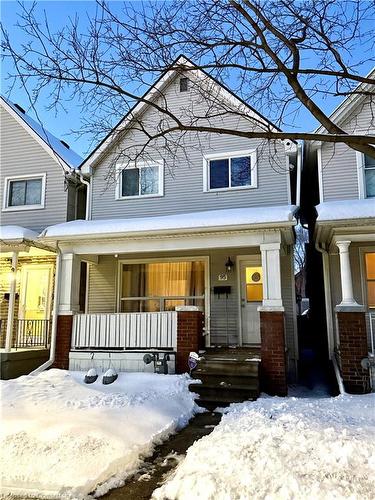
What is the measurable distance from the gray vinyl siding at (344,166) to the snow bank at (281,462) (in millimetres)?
5910

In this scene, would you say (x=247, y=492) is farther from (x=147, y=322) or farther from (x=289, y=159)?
(x=289, y=159)

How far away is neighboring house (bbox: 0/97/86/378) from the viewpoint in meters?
11.5

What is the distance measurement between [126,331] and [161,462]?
16.0ft

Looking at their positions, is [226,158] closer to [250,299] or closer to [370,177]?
[370,177]

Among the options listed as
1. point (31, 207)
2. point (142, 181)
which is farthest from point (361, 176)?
point (31, 207)

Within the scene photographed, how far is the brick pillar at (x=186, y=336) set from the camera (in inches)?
332

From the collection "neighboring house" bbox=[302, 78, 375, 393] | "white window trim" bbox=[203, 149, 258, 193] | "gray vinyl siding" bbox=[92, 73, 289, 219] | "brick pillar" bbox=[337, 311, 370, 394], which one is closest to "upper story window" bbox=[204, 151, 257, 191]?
"white window trim" bbox=[203, 149, 258, 193]

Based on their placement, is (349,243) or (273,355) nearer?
(273,355)

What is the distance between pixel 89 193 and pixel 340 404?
8.68 meters

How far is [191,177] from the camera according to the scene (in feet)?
36.7

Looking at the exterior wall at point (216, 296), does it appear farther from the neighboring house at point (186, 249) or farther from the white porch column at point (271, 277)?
the white porch column at point (271, 277)

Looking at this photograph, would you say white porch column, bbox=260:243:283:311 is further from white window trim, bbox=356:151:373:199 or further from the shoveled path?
white window trim, bbox=356:151:373:199

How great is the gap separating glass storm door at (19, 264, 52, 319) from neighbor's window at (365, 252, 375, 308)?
8.45 metres

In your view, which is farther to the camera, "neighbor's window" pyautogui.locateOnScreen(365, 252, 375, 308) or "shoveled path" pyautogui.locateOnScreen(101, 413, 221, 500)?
"neighbor's window" pyautogui.locateOnScreen(365, 252, 375, 308)
